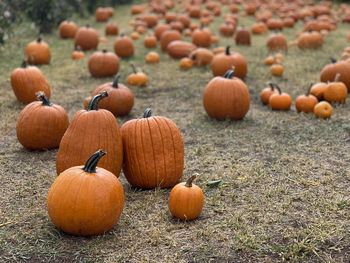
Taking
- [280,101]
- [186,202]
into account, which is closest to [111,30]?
[280,101]

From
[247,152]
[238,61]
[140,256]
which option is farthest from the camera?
[238,61]

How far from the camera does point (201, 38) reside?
1199cm

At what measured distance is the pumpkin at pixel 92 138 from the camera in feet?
16.1

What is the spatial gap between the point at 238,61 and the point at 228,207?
479cm

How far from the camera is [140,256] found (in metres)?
4.01

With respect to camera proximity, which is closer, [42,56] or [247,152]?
[247,152]

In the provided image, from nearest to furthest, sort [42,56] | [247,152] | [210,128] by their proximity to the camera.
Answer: [247,152] < [210,128] < [42,56]

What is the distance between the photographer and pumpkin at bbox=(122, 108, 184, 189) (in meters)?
5.11

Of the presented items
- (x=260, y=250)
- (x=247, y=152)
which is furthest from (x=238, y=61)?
(x=260, y=250)

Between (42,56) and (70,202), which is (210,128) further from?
(42,56)

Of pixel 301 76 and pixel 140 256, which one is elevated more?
pixel 140 256

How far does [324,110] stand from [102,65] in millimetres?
3965

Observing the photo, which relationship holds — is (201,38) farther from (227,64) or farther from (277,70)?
(227,64)

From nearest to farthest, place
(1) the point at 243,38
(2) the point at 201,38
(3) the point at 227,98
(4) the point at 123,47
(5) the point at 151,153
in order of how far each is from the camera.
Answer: (5) the point at 151,153 < (3) the point at 227,98 < (4) the point at 123,47 < (2) the point at 201,38 < (1) the point at 243,38
